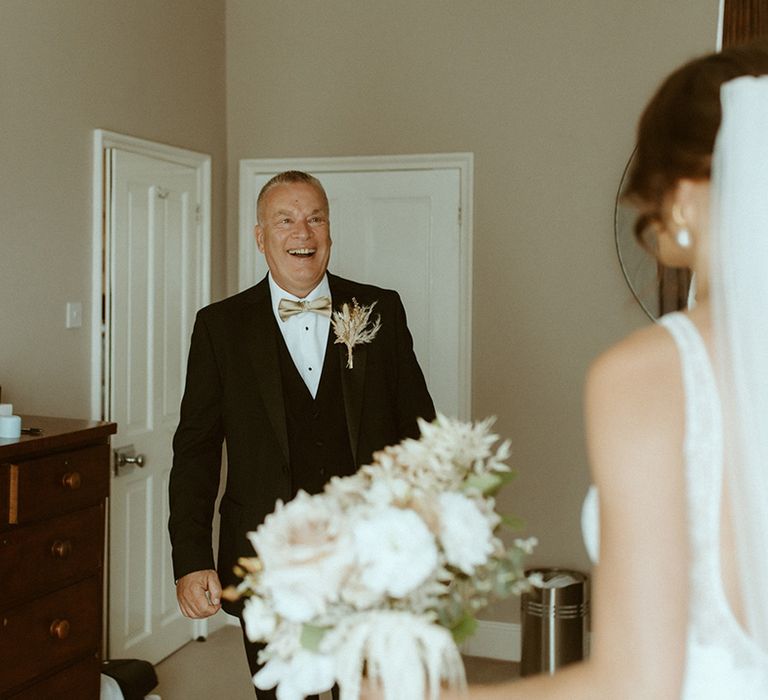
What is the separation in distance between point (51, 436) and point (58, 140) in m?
1.49

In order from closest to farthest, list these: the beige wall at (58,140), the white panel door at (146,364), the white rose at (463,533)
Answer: the white rose at (463,533)
the beige wall at (58,140)
the white panel door at (146,364)

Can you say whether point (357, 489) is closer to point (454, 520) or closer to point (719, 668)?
point (454, 520)

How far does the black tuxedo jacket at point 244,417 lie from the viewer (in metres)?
2.83

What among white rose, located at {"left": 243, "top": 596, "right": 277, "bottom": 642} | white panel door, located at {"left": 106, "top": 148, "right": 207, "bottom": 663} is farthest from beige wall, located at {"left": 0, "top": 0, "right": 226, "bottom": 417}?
white rose, located at {"left": 243, "top": 596, "right": 277, "bottom": 642}

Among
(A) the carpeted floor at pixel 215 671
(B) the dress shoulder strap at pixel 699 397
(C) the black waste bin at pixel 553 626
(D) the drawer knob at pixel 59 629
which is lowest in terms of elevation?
(A) the carpeted floor at pixel 215 671

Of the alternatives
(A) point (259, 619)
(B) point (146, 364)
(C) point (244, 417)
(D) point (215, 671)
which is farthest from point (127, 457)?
(A) point (259, 619)

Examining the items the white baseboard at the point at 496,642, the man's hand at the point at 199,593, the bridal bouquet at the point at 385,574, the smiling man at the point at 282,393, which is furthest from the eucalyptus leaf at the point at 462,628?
the white baseboard at the point at 496,642

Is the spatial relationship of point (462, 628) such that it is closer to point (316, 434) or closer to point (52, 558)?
point (316, 434)

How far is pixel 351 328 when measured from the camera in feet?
9.53

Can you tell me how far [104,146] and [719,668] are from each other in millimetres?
3501

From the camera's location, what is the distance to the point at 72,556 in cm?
307

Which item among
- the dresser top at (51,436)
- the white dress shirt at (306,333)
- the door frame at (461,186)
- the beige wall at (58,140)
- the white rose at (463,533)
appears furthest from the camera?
the door frame at (461,186)

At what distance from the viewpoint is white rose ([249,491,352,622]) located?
46.4 inches

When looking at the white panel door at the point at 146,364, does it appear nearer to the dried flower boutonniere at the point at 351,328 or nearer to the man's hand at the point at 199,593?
the dried flower boutonniere at the point at 351,328
